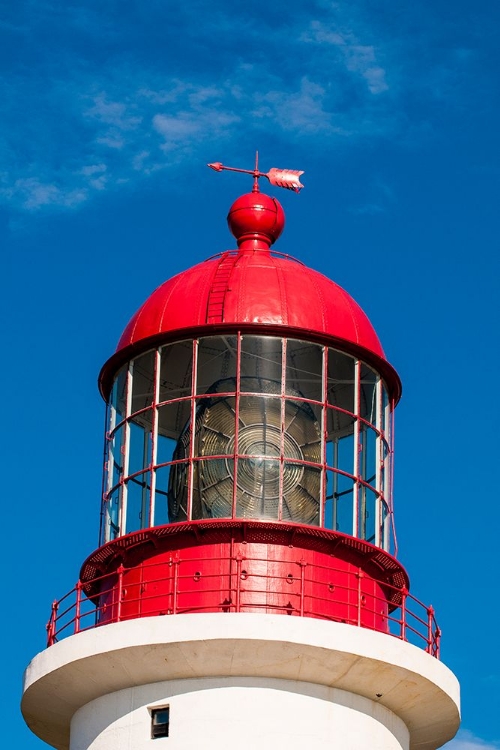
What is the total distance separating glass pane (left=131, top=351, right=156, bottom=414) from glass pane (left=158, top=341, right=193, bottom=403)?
0.16m

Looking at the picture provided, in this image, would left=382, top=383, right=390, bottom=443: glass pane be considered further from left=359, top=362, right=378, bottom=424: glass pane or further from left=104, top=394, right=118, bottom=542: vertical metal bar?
left=104, top=394, right=118, bottom=542: vertical metal bar

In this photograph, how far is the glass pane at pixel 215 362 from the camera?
2609 cm

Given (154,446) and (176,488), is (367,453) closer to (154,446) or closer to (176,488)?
(176,488)

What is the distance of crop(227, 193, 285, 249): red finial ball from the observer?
28.0 m

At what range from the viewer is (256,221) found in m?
28.0

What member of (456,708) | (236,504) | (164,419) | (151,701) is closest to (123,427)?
(164,419)

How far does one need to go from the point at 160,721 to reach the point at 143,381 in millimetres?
5421

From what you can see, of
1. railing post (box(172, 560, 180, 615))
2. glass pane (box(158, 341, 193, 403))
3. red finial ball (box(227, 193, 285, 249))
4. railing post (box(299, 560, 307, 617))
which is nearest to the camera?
railing post (box(299, 560, 307, 617))

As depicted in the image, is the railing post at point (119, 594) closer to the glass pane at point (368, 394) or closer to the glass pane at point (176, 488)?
the glass pane at point (176, 488)

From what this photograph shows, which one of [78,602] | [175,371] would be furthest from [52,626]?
[175,371]

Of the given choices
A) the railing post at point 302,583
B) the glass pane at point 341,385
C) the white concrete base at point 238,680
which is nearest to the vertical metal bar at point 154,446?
the white concrete base at point 238,680

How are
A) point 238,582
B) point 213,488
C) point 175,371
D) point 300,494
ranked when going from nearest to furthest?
point 238,582 → point 213,488 → point 300,494 → point 175,371

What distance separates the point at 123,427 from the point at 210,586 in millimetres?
3304

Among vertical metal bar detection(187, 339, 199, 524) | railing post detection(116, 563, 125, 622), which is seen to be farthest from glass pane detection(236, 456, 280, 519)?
railing post detection(116, 563, 125, 622)
